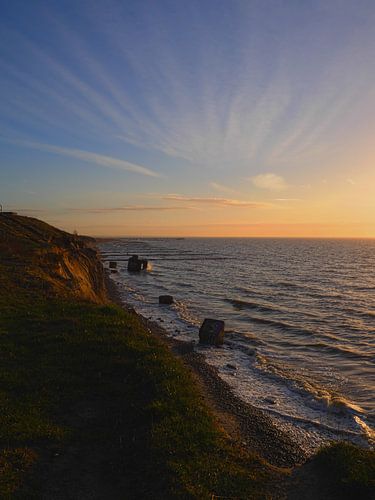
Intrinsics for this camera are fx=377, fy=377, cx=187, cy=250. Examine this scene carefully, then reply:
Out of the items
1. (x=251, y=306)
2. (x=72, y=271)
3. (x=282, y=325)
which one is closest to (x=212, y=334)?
(x=282, y=325)

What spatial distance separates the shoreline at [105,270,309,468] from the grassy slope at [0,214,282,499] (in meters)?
2.22

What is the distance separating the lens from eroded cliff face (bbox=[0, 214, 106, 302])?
28.4 meters

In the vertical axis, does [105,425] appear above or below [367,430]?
above

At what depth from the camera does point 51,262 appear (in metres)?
34.1

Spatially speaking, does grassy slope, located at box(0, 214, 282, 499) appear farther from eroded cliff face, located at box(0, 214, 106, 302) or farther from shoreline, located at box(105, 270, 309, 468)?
eroded cliff face, located at box(0, 214, 106, 302)

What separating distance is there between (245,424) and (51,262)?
25.0 m

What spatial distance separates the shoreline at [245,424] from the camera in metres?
12.5

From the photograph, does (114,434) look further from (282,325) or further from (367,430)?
(282,325)

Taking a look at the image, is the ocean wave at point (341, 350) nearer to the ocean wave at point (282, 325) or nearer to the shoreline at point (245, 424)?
the ocean wave at point (282, 325)

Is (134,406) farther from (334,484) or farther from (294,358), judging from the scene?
(294,358)

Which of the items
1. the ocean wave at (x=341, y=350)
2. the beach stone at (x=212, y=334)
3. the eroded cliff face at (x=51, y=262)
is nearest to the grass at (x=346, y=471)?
the beach stone at (x=212, y=334)

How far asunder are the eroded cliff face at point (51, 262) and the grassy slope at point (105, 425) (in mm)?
11029

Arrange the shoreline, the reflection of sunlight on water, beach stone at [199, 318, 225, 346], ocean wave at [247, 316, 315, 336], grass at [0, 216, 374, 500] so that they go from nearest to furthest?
grass at [0, 216, 374, 500] < the shoreline < the reflection of sunlight on water < beach stone at [199, 318, 225, 346] < ocean wave at [247, 316, 315, 336]

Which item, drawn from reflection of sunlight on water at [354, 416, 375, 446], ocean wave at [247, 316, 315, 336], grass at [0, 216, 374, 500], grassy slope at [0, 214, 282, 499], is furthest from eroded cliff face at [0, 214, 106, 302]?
reflection of sunlight on water at [354, 416, 375, 446]
